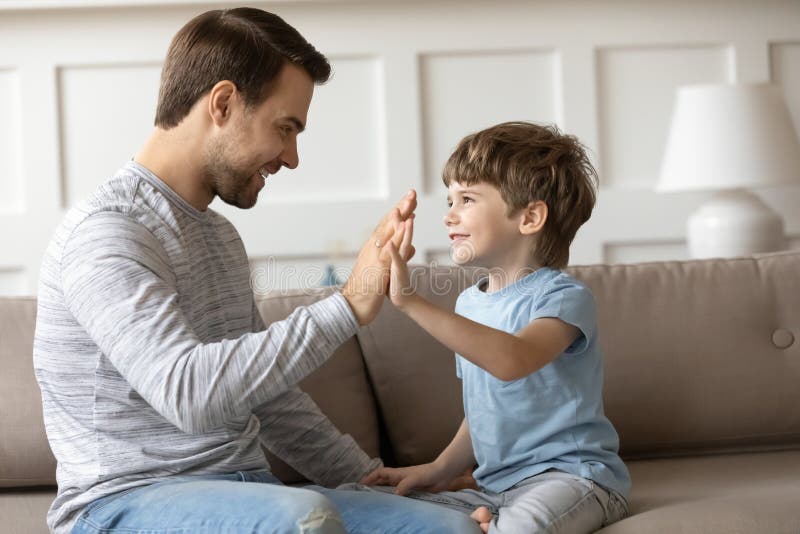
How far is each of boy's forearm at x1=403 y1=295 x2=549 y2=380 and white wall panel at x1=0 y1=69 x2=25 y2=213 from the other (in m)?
1.87

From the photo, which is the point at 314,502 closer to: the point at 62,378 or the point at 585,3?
the point at 62,378

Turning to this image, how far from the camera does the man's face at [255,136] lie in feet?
4.78

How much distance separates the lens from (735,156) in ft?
8.89

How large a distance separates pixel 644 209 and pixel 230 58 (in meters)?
1.84

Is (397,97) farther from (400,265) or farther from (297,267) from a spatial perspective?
(400,265)

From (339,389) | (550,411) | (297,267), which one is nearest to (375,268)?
(550,411)

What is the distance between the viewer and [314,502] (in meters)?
1.22

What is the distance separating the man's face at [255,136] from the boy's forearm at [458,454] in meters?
0.56

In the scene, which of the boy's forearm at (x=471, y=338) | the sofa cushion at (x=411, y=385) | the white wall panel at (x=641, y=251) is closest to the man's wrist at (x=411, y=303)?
the boy's forearm at (x=471, y=338)

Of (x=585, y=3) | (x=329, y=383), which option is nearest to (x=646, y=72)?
(x=585, y=3)

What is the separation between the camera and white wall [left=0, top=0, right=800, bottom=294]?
2854mm

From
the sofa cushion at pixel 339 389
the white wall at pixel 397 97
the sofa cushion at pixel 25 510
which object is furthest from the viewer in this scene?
the white wall at pixel 397 97

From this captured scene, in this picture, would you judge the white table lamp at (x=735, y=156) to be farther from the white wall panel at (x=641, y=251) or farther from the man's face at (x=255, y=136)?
the man's face at (x=255, y=136)

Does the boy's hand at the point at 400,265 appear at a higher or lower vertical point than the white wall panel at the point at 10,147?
lower
